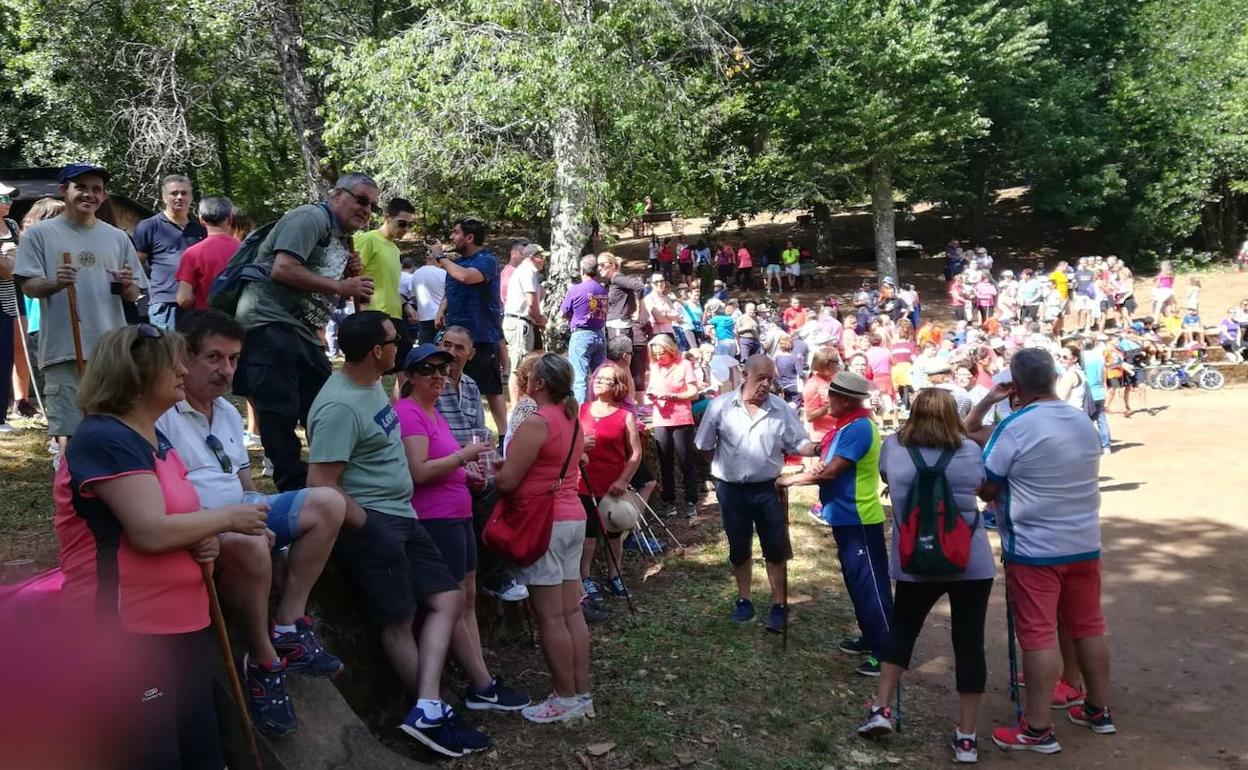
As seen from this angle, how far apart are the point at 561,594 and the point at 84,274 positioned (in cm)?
302

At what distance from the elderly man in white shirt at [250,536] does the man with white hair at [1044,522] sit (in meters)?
3.40

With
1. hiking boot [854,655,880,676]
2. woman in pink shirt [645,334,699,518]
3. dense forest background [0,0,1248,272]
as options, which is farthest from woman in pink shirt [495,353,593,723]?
dense forest background [0,0,1248,272]

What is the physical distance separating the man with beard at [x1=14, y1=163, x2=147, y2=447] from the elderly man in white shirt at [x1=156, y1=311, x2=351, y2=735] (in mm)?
1901

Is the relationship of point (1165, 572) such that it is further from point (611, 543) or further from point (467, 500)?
point (467, 500)

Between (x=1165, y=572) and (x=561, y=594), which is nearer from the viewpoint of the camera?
(x=561, y=594)

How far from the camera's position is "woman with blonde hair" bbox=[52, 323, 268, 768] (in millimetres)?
2748

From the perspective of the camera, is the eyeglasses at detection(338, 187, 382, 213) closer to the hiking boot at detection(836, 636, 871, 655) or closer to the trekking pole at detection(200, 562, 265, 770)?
the trekking pole at detection(200, 562, 265, 770)

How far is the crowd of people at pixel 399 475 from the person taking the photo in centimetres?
288

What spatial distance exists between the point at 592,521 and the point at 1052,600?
296 centimetres

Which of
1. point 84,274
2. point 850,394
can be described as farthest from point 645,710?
point 84,274

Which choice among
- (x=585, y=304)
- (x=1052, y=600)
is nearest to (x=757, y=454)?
(x=1052, y=600)

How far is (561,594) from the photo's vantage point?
501 centimetres

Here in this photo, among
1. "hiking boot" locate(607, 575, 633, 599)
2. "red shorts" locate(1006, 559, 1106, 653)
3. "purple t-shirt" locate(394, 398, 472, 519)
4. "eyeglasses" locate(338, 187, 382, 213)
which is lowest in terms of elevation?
"hiking boot" locate(607, 575, 633, 599)

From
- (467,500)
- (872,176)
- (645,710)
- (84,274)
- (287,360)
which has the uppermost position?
(872,176)
